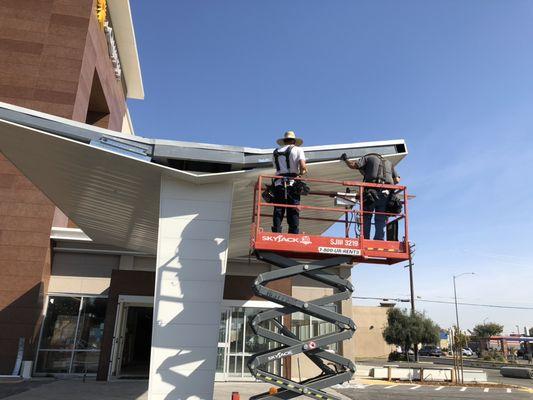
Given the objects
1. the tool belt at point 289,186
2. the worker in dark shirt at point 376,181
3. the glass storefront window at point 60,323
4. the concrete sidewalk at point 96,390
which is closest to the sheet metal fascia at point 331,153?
the worker in dark shirt at point 376,181

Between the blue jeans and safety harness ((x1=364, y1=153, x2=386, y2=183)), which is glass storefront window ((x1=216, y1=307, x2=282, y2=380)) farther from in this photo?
safety harness ((x1=364, y1=153, x2=386, y2=183))

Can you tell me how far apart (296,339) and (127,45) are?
2310 centimetres

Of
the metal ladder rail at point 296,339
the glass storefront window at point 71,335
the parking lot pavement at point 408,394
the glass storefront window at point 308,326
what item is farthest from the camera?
the glass storefront window at point 308,326

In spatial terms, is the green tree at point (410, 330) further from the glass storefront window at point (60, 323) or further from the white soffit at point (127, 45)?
the glass storefront window at point (60, 323)

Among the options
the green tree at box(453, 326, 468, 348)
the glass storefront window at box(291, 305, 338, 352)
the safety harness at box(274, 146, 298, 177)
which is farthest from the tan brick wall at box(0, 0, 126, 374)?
the green tree at box(453, 326, 468, 348)

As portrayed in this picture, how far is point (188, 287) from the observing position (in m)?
8.04

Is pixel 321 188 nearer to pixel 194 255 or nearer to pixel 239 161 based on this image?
pixel 239 161

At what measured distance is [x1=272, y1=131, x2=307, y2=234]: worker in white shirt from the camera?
24.7 ft

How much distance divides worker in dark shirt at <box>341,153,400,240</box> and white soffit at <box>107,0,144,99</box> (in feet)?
62.9

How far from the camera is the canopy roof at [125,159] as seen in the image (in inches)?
314

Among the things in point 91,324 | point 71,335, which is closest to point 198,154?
point 91,324

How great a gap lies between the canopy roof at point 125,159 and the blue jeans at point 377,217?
1237mm

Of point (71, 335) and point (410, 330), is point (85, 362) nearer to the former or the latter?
point (71, 335)

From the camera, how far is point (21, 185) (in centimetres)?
1636
